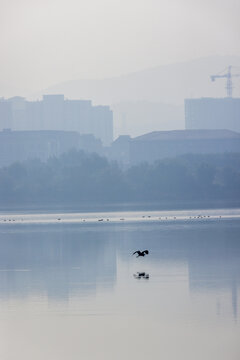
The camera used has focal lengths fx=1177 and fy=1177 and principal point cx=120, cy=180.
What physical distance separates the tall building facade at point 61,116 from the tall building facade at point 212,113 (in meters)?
6.58

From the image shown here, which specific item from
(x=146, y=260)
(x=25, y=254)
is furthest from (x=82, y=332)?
(x=25, y=254)

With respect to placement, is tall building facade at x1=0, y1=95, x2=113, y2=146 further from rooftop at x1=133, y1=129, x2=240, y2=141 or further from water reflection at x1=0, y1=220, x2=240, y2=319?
water reflection at x1=0, y1=220, x2=240, y2=319

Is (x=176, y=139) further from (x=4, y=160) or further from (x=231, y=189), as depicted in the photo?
(x=231, y=189)

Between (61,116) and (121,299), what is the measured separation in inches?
3308

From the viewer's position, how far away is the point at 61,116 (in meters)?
95.4

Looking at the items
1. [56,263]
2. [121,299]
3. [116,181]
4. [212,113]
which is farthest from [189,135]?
[121,299]

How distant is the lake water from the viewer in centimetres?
912

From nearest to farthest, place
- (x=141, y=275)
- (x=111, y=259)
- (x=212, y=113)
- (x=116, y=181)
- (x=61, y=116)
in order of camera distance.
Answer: (x=141, y=275) → (x=111, y=259) → (x=116, y=181) → (x=212, y=113) → (x=61, y=116)

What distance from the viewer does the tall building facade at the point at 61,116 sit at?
303ft

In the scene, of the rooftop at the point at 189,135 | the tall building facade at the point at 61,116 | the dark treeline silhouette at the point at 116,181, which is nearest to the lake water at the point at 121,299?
the dark treeline silhouette at the point at 116,181

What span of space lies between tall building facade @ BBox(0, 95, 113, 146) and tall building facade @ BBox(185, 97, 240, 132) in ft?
21.6

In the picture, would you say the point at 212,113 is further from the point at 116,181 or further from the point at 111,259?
the point at 111,259

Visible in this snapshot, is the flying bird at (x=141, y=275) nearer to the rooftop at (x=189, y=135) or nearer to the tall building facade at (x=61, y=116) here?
the rooftop at (x=189, y=135)

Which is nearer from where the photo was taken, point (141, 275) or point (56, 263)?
point (141, 275)
